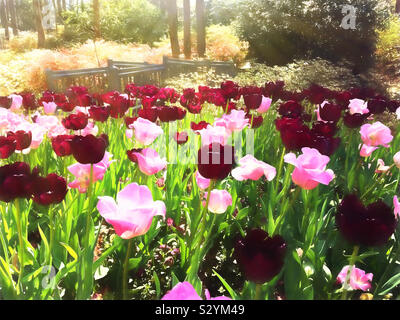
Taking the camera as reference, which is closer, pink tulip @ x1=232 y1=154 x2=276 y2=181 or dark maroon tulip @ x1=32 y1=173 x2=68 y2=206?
dark maroon tulip @ x1=32 y1=173 x2=68 y2=206

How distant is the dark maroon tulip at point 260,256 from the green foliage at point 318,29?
940 cm

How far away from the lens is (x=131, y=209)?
2.79ft

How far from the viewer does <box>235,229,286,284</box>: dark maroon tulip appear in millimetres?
738

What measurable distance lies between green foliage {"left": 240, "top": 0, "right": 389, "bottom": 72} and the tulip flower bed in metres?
7.55

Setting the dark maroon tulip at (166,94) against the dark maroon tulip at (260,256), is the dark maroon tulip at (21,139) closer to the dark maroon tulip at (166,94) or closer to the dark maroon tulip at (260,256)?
the dark maroon tulip at (260,256)

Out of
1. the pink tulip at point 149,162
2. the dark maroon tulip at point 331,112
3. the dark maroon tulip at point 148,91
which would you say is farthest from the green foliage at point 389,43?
the pink tulip at point 149,162

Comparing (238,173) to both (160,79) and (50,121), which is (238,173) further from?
(160,79)

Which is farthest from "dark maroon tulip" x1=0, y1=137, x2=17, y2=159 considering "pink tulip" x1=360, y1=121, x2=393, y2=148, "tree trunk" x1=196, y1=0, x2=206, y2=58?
"tree trunk" x1=196, y1=0, x2=206, y2=58

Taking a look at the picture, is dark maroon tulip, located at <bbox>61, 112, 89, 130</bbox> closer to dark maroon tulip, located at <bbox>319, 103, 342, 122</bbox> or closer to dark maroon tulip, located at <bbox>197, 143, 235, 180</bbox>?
dark maroon tulip, located at <bbox>197, 143, 235, 180</bbox>

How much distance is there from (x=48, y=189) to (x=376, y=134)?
56.4 inches

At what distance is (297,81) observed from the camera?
5.68 m

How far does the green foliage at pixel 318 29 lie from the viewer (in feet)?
29.5

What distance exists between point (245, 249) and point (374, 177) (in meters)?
1.64

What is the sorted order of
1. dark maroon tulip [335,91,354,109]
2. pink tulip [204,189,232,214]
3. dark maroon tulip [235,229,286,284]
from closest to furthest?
1. dark maroon tulip [235,229,286,284]
2. pink tulip [204,189,232,214]
3. dark maroon tulip [335,91,354,109]
